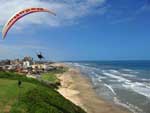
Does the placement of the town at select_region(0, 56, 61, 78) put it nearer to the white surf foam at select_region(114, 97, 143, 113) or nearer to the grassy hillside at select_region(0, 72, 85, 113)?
the white surf foam at select_region(114, 97, 143, 113)

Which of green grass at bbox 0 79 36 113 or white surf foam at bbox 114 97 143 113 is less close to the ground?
green grass at bbox 0 79 36 113

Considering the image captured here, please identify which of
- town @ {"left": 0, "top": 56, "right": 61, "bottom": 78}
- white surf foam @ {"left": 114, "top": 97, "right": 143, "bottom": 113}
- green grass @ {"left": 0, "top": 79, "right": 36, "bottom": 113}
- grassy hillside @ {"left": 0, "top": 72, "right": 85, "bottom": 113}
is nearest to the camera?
grassy hillside @ {"left": 0, "top": 72, "right": 85, "bottom": 113}

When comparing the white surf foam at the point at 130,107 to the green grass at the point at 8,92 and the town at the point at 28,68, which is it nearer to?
the green grass at the point at 8,92

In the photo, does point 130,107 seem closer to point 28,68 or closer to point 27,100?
point 27,100

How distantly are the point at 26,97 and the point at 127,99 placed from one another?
27.1m

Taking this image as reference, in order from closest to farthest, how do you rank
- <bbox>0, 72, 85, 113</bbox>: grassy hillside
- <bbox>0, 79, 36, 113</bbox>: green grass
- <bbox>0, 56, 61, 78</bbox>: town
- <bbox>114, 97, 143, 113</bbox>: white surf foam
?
<bbox>0, 72, 85, 113</bbox>: grassy hillside
<bbox>0, 79, 36, 113</bbox>: green grass
<bbox>114, 97, 143, 113</bbox>: white surf foam
<bbox>0, 56, 61, 78</bbox>: town

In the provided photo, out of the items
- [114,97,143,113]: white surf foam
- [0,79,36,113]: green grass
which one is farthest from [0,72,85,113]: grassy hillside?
[114,97,143,113]: white surf foam

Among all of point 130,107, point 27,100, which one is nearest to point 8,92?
point 27,100

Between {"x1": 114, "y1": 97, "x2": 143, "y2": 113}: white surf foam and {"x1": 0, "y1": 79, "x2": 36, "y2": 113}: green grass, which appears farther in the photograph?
{"x1": 114, "y1": 97, "x2": 143, "y2": 113}: white surf foam

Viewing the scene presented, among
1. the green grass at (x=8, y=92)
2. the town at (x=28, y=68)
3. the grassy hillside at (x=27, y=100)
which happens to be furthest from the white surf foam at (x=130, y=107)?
the town at (x=28, y=68)

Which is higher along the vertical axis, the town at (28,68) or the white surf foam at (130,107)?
the town at (28,68)

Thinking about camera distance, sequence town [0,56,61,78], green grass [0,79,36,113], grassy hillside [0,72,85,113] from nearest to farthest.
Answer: grassy hillside [0,72,85,113], green grass [0,79,36,113], town [0,56,61,78]

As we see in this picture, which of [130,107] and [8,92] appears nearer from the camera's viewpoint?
[8,92]

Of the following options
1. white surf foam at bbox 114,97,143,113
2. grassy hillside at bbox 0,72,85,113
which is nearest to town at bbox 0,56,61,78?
white surf foam at bbox 114,97,143,113
